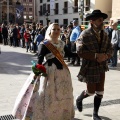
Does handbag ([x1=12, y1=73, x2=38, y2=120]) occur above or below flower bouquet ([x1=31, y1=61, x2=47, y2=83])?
below

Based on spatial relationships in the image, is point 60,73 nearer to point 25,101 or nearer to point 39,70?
point 39,70

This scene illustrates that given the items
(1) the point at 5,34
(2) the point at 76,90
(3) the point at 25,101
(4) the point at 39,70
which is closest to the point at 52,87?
(4) the point at 39,70

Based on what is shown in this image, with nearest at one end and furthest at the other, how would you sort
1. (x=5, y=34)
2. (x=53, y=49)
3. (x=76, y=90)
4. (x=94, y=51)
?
(x=53, y=49) → (x=94, y=51) → (x=76, y=90) → (x=5, y=34)

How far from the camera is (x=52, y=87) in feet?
12.7

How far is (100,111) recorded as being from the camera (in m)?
4.67

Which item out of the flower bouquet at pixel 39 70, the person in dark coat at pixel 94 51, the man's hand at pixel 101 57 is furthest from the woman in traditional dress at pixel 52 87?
the man's hand at pixel 101 57

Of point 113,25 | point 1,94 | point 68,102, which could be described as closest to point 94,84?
point 68,102

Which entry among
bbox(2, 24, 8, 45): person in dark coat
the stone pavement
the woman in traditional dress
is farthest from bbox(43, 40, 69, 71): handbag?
bbox(2, 24, 8, 45): person in dark coat

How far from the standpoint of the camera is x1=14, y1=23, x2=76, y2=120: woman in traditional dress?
3848mm

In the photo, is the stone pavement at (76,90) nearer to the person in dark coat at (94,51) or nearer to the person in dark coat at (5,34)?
the person in dark coat at (94,51)

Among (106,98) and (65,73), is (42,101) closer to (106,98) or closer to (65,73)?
(65,73)

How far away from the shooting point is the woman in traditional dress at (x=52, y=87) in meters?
3.85

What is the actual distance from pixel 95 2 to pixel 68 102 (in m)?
30.4

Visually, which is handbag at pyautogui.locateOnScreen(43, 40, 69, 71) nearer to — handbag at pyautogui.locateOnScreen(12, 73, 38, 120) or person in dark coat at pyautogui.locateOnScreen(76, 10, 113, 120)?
person in dark coat at pyautogui.locateOnScreen(76, 10, 113, 120)
